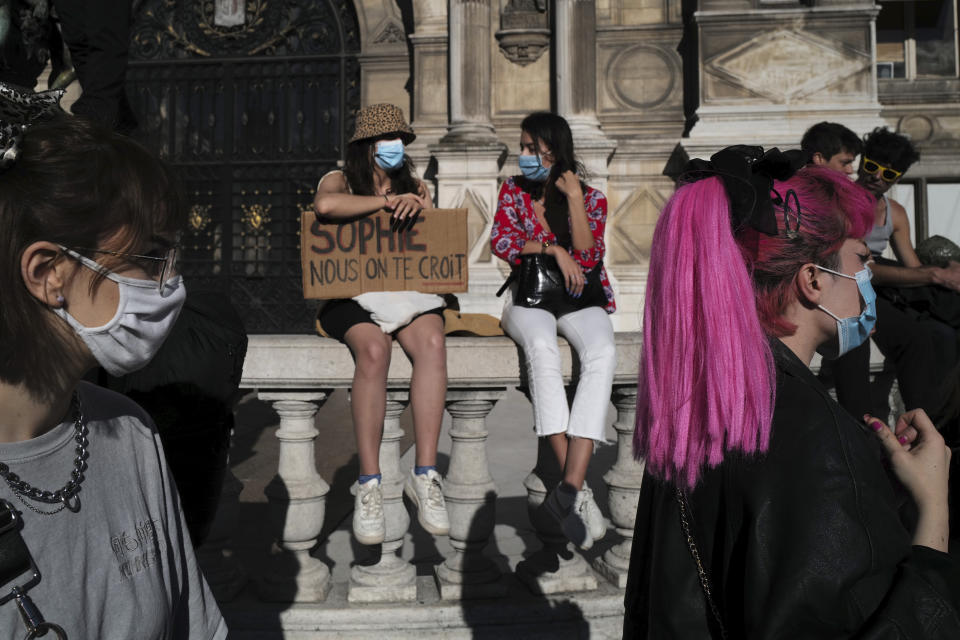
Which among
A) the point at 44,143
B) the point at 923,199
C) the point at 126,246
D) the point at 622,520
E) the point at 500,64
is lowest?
the point at 622,520

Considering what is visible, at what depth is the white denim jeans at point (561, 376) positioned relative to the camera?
3.26m

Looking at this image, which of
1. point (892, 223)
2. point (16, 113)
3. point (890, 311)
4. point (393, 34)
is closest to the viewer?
point (16, 113)

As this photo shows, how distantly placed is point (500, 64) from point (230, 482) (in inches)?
361

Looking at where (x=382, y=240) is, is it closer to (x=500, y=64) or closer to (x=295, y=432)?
(x=295, y=432)

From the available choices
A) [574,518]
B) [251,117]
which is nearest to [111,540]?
[574,518]

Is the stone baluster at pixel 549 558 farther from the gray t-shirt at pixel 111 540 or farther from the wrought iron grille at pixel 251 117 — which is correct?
the wrought iron grille at pixel 251 117

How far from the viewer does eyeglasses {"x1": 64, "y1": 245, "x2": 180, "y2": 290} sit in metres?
1.43

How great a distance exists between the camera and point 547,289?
147 inches

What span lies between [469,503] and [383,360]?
67 cm

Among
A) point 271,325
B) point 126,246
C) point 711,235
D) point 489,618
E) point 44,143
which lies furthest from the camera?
point 271,325

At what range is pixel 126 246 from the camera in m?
1.44

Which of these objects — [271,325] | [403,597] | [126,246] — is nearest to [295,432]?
[403,597]

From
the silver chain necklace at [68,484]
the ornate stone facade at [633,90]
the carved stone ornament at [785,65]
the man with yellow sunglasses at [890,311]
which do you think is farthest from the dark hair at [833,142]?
the carved stone ornament at [785,65]

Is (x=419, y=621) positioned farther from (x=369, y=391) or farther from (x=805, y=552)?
(x=805, y=552)
